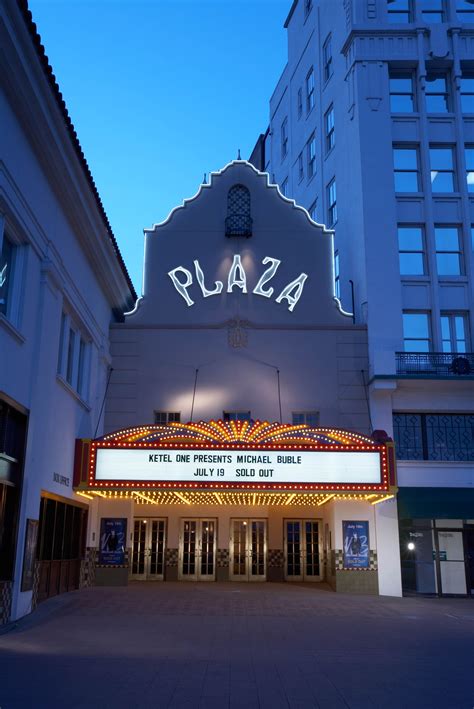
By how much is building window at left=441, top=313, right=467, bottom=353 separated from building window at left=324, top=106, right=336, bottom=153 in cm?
915

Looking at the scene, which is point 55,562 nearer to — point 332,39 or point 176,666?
point 176,666

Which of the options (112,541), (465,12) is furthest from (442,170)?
(112,541)

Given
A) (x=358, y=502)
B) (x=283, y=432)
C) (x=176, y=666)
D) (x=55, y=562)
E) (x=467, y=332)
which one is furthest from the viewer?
(x=467, y=332)

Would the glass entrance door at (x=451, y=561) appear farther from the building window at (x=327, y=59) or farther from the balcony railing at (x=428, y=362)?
the building window at (x=327, y=59)

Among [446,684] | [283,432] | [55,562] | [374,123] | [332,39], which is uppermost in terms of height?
[332,39]

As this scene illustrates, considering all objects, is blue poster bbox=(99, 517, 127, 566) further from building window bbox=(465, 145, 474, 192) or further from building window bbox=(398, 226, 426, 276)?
building window bbox=(465, 145, 474, 192)

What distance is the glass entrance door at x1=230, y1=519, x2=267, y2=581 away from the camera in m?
24.2

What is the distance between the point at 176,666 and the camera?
9008mm

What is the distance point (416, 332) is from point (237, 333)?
5.91 m

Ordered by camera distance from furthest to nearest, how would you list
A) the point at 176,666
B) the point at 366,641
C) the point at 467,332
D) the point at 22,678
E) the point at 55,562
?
1. the point at 467,332
2. the point at 55,562
3. the point at 366,641
4. the point at 176,666
5. the point at 22,678

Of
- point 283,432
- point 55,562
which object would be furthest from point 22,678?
point 283,432

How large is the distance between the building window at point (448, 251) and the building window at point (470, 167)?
164cm

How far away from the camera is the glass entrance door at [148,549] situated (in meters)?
24.1

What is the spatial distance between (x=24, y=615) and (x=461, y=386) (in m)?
14.4
